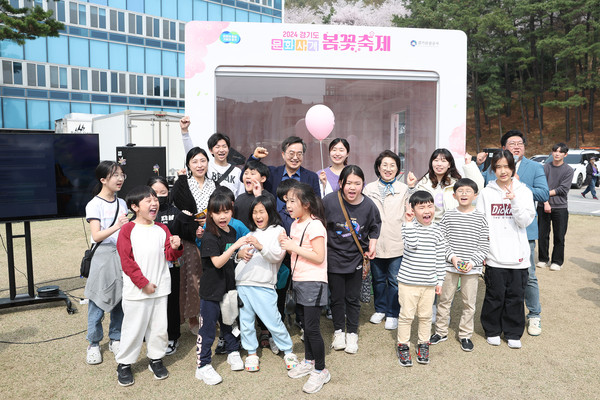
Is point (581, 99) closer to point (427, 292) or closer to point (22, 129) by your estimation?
point (427, 292)

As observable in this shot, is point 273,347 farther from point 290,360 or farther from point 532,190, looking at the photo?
point 532,190

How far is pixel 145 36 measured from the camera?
2514 cm

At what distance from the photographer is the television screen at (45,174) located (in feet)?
13.0

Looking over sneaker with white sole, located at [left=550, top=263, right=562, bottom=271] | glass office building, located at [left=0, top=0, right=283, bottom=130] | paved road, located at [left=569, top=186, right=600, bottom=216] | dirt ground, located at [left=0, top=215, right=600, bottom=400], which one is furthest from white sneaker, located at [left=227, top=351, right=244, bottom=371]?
glass office building, located at [left=0, top=0, right=283, bottom=130]

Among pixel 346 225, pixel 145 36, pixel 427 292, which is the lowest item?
pixel 427 292

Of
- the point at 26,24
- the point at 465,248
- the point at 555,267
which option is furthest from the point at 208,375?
the point at 26,24

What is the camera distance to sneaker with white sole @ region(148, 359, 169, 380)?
9.51 feet

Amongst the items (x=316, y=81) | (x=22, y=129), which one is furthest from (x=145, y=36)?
(x=316, y=81)

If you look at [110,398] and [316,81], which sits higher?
[316,81]

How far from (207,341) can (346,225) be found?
127 cm

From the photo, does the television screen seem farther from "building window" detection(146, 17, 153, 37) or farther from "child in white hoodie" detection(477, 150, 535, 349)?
"building window" detection(146, 17, 153, 37)

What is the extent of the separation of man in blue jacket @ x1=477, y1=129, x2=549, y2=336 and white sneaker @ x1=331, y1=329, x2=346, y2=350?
1.61 metres

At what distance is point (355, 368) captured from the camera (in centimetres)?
307

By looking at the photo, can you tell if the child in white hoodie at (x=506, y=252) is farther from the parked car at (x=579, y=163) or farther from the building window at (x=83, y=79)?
the building window at (x=83, y=79)
